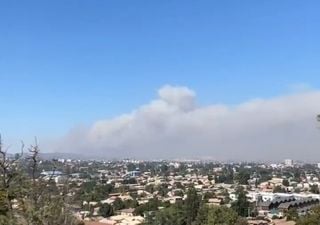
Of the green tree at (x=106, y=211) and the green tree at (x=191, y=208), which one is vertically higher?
the green tree at (x=191, y=208)

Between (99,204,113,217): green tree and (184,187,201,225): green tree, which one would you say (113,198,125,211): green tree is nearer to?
(99,204,113,217): green tree

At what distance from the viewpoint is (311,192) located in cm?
8662

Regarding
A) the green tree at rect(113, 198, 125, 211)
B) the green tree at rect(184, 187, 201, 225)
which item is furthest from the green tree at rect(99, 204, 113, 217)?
the green tree at rect(184, 187, 201, 225)

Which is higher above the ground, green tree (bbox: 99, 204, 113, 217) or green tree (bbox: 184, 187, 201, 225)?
green tree (bbox: 184, 187, 201, 225)

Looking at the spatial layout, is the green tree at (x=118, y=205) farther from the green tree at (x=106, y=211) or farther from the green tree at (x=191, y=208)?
the green tree at (x=191, y=208)

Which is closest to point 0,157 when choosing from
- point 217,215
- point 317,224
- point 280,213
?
point 317,224

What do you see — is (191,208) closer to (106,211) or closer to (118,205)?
(106,211)

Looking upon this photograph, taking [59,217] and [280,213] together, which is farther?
[280,213]

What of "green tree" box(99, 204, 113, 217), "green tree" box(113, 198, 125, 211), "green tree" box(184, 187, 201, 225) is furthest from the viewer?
"green tree" box(113, 198, 125, 211)

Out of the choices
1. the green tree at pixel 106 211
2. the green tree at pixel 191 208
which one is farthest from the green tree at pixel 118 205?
the green tree at pixel 191 208

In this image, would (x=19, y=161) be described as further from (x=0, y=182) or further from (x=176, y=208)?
(x=176, y=208)

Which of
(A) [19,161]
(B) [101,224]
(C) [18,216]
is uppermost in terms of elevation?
(A) [19,161]

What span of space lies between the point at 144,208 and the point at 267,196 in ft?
81.9

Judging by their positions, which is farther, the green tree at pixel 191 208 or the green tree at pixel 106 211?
the green tree at pixel 106 211
